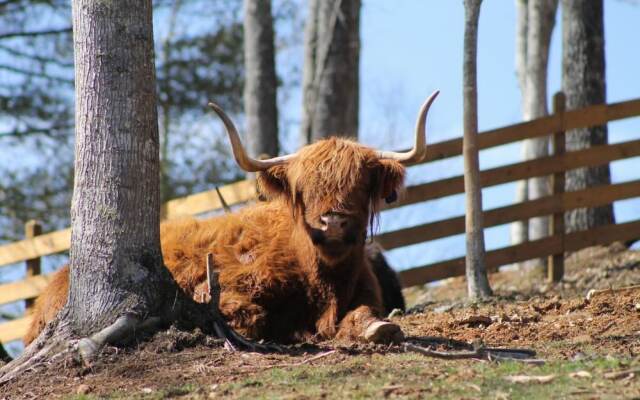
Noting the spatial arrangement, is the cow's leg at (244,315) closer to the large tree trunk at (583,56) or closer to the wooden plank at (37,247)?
the wooden plank at (37,247)

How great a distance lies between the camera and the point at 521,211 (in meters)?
12.4

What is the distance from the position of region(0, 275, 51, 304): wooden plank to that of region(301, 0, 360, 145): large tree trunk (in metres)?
4.24

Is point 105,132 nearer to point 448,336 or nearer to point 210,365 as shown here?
point 210,365

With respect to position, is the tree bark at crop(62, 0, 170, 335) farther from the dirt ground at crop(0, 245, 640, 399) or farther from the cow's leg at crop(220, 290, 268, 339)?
the cow's leg at crop(220, 290, 268, 339)

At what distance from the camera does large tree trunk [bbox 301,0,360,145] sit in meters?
13.1

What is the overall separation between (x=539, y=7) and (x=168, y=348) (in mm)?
12560

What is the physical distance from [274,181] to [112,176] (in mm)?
1745

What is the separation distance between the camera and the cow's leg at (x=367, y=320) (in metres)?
6.25

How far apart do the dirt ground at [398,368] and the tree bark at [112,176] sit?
35 centimetres

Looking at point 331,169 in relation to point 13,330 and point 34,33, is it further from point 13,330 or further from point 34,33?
point 34,33

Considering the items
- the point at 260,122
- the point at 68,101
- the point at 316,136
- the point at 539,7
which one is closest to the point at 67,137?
the point at 68,101

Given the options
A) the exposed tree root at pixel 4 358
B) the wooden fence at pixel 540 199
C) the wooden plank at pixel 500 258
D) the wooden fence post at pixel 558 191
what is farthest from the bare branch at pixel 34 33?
the exposed tree root at pixel 4 358

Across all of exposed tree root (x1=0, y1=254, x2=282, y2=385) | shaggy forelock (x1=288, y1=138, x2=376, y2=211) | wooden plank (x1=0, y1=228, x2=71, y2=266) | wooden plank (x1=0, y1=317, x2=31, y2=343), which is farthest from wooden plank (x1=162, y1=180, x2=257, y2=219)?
exposed tree root (x1=0, y1=254, x2=282, y2=385)

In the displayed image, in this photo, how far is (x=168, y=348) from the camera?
19.6 feet
